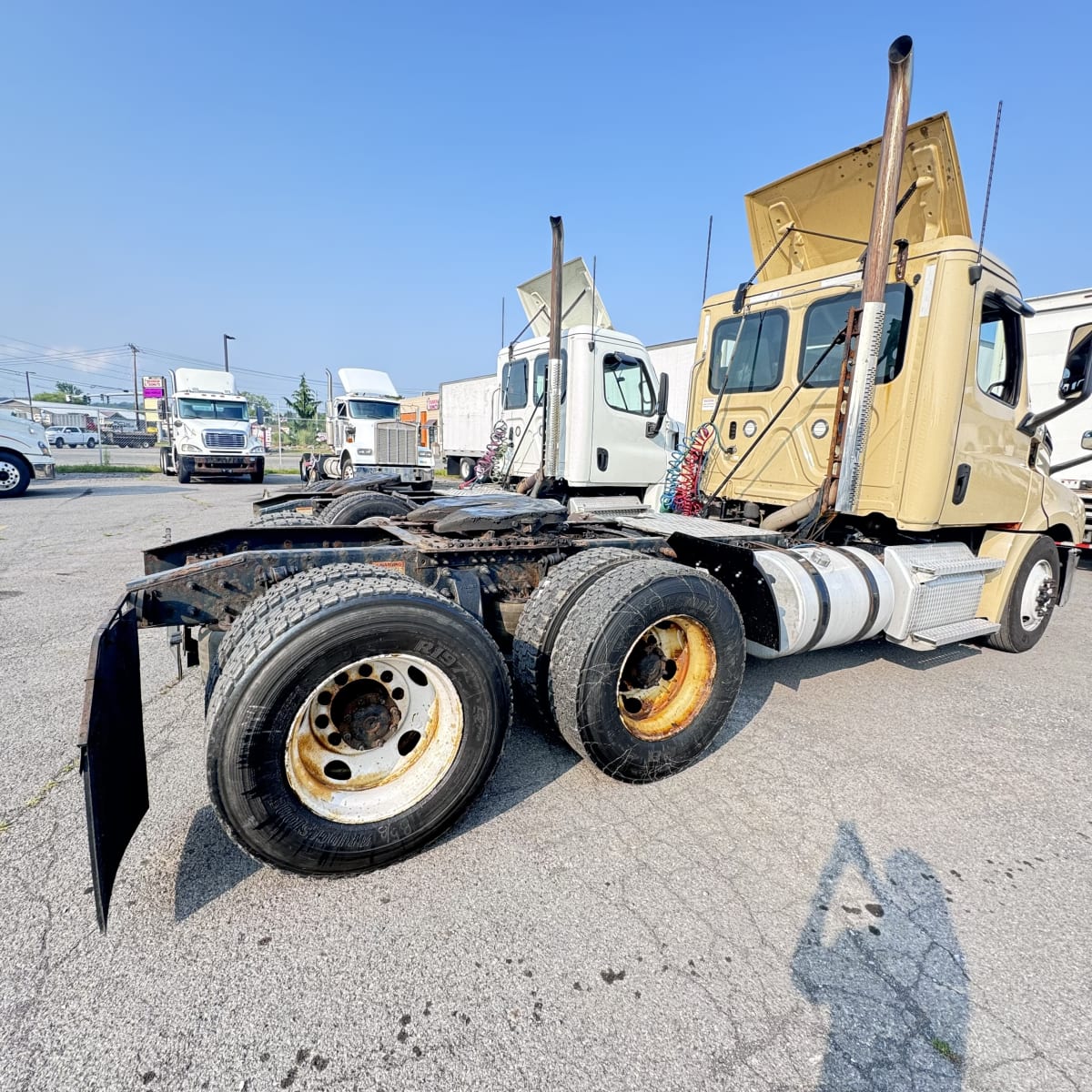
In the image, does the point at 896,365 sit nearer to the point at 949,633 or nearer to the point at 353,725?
the point at 949,633

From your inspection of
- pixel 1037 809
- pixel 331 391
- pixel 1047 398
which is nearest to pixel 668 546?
pixel 1037 809

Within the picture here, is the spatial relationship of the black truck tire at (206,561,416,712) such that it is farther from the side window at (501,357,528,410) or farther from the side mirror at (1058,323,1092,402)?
the side window at (501,357,528,410)

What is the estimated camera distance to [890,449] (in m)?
4.41

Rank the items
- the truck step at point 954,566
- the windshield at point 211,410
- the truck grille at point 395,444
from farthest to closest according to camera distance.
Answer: the windshield at point 211,410 → the truck grille at point 395,444 → the truck step at point 954,566

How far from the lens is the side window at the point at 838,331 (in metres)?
4.34

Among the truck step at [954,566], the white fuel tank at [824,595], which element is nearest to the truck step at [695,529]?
the white fuel tank at [824,595]

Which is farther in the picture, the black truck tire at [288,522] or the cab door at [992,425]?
the cab door at [992,425]

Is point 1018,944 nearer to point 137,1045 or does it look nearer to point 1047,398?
point 137,1045

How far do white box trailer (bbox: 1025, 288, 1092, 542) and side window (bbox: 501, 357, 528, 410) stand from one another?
6885mm

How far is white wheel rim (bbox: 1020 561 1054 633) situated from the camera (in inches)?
204

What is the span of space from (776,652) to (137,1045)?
11.0 ft

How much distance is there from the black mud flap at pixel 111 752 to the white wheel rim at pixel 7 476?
1597 centimetres

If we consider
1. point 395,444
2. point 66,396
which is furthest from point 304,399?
point 66,396

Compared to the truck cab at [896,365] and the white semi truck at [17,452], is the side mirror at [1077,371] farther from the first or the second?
the white semi truck at [17,452]
